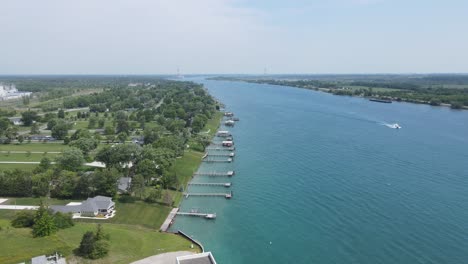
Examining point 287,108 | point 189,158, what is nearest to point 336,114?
point 287,108

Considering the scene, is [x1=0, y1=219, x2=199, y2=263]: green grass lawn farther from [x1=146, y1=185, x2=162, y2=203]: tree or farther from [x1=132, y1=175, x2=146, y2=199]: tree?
[x1=132, y1=175, x2=146, y2=199]: tree

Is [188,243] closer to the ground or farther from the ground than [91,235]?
closer to the ground

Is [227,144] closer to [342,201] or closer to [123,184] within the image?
[123,184]

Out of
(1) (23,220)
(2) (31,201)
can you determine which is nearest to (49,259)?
(1) (23,220)

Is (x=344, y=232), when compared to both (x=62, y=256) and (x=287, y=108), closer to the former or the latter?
(x=62, y=256)

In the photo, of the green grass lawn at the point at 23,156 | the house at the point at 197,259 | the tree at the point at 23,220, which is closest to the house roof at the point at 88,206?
the tree at the point at 23,220

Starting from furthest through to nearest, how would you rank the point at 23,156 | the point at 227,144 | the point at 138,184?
the point at 227,144 → the point at 23,156 → the point at 138,184
